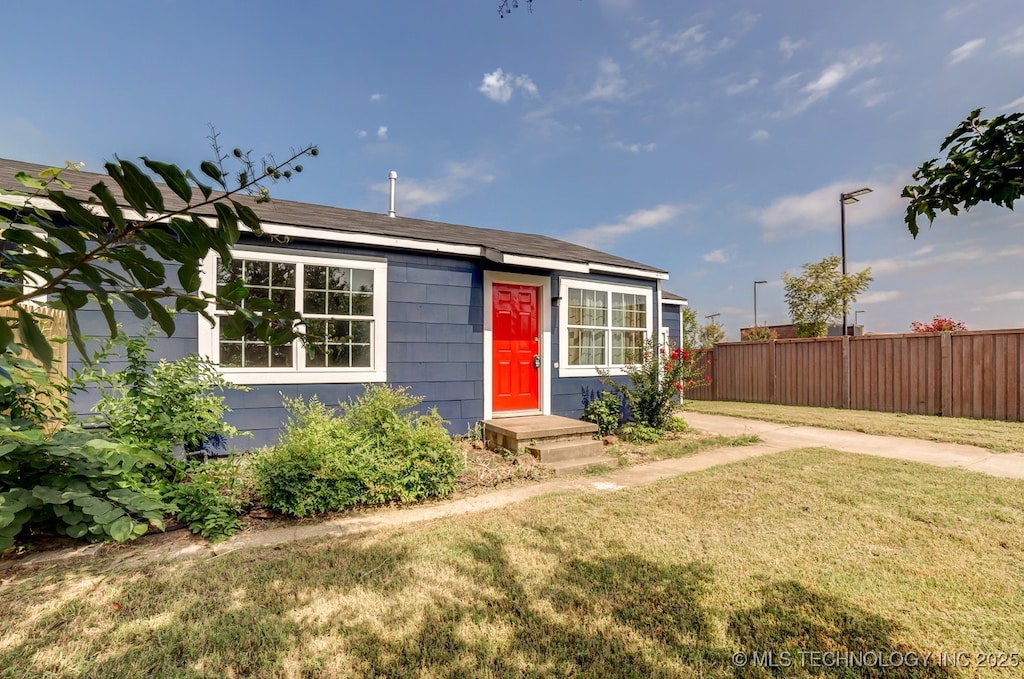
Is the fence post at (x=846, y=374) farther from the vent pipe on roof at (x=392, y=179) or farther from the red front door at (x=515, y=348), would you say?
the vent pipe on roof at (x=392, y=179)

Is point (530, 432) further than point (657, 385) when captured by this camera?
No

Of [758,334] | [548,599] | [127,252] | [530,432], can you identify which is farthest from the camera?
[758,334]

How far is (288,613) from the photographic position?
7.61ft

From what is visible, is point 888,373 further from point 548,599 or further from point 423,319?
point 548,599

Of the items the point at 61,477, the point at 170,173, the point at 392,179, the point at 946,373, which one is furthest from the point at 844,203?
the point at 61,477

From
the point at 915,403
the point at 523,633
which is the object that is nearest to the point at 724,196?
the point at 915,403

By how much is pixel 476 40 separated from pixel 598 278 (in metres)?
4.02

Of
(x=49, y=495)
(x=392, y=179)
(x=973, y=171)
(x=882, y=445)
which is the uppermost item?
(x=392, y=179)

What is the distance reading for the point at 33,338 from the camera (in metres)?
0.73

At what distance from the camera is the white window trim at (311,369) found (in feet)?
16.4

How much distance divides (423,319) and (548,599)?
14.1 ft

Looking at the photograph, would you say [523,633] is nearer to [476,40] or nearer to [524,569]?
[524,569]

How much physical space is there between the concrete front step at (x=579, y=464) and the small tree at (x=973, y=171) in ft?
13.0

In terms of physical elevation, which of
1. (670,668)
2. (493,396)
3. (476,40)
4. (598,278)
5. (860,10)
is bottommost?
(670,668)
